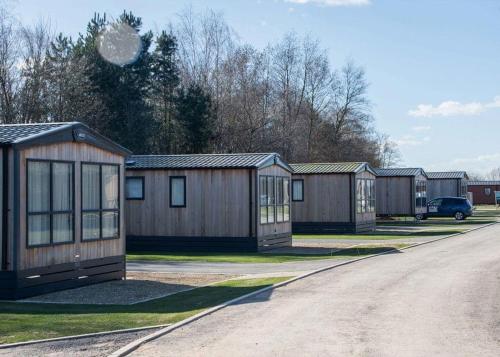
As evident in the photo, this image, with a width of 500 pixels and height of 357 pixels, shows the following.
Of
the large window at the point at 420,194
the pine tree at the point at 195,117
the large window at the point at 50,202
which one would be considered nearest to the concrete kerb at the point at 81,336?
the large window at the point at 50,202

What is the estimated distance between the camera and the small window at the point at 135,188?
28.3m

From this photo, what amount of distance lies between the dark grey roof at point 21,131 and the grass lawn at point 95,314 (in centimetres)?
315

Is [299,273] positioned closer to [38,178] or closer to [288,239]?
[38,178]

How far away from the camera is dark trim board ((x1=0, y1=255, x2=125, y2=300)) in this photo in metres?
15.0

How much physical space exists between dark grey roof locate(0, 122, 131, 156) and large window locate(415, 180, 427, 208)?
36245mm

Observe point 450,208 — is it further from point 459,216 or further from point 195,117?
point 195,117

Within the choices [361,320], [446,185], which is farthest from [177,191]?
[446,185]

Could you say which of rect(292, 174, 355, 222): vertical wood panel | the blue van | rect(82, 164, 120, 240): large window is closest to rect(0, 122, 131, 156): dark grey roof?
rect(82, 164, 120, 240): large window

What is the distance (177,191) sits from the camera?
2792cm

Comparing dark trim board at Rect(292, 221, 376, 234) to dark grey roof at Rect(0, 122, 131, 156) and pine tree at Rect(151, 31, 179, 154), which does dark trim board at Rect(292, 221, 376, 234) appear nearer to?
pine tree at Rect(151, 31, 179, 154)

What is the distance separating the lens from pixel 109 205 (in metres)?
18.3

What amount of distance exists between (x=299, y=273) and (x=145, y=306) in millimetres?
5354

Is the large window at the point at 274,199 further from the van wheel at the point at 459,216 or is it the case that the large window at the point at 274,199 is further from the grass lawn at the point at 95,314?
the van wheel at the point at 459,216

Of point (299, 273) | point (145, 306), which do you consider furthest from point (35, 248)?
point (299, 273)
